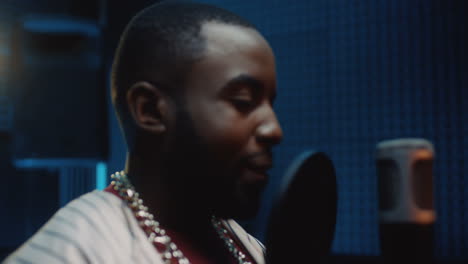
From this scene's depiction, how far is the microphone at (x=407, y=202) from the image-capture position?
52 cm

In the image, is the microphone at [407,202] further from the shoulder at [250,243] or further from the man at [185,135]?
the shoulder at [250,243]

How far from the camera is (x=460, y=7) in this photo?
10.6ft

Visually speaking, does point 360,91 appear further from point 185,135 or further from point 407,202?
point 407,202

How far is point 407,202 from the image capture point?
517mm

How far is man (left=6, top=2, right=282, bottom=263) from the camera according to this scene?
2.47ft

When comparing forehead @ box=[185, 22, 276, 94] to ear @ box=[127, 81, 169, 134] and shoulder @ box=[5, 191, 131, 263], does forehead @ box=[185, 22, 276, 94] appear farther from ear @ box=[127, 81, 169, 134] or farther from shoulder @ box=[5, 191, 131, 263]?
shoulder @ box=[5, 191, 131, 263]

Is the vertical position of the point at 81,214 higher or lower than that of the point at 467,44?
higher

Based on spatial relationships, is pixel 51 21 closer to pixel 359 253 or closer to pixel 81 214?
pixel 81 214

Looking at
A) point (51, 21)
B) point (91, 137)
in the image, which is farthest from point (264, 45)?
point (51, 21)

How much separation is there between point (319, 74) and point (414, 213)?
120 inches

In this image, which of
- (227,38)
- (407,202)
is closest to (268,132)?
(227,38)

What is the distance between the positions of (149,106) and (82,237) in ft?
0.78

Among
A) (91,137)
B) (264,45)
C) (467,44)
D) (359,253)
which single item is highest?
(264,45)

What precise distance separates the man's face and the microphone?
0.25 m
